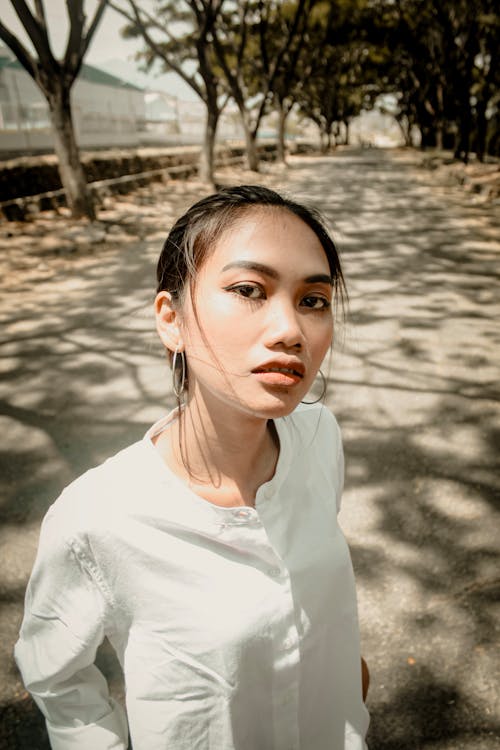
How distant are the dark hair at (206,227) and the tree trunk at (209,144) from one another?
15401mm

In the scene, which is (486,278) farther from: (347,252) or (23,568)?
(23,568)

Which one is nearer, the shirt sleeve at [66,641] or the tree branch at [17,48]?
the shirt sleeve at [66,641]

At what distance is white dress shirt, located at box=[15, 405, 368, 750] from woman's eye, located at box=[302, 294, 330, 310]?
0.43 m

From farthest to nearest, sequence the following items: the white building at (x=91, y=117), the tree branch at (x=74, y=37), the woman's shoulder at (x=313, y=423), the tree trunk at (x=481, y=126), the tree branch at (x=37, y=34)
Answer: the white building at (x=91, y=117), the tree trunk at (x=481, y=126), the tree branch at (x=74, y=37), the tree branch at (x=37, y=34), the woman's shoulder at (x=313, y=423)

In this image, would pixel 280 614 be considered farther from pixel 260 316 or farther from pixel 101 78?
pixel 101 78

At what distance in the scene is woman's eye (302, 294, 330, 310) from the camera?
1105 millimetres

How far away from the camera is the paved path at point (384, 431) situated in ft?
6.72

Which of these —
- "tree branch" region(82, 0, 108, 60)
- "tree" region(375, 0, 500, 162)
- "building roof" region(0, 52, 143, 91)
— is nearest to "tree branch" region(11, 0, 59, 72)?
"tree branch" region(82, 0, 108, 60)

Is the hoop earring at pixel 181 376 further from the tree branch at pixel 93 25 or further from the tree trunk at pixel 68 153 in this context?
the tree branch at pixel 93 25

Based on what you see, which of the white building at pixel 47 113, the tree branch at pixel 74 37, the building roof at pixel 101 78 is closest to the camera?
the tree branch at pixel 74 37

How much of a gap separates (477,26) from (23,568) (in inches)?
827

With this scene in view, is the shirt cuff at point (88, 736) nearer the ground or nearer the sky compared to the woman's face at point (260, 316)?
nearer the ground

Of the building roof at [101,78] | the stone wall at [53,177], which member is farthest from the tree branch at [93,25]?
the building roof at [101,78]

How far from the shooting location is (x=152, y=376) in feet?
14.4
